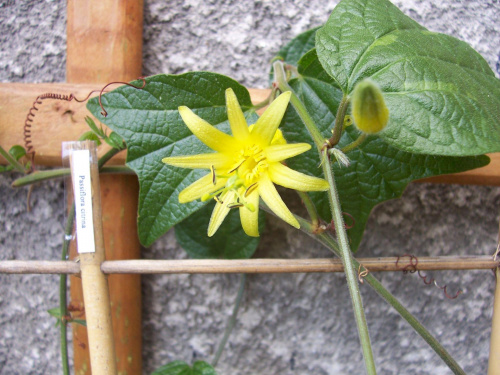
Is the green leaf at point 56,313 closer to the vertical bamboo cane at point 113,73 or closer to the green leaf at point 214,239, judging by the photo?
the vertical bamboo cane at point 113,73

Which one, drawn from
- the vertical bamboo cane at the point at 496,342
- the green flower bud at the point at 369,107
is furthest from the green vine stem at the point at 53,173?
the vertical bamboo cane at the point at 496,342

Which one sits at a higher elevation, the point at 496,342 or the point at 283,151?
the point at 283,151

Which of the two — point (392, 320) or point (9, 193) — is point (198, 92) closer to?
point (9, 193)

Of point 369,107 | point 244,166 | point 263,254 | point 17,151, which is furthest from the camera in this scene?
point 263,254

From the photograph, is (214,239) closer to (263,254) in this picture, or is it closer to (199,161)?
(263,254)

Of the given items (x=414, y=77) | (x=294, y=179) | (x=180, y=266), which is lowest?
(x=180, y=266)

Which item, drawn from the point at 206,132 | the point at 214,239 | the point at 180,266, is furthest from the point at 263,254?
the point at 206,132

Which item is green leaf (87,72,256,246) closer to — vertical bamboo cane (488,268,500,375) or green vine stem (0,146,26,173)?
green vine stem (0,146,26,173)
